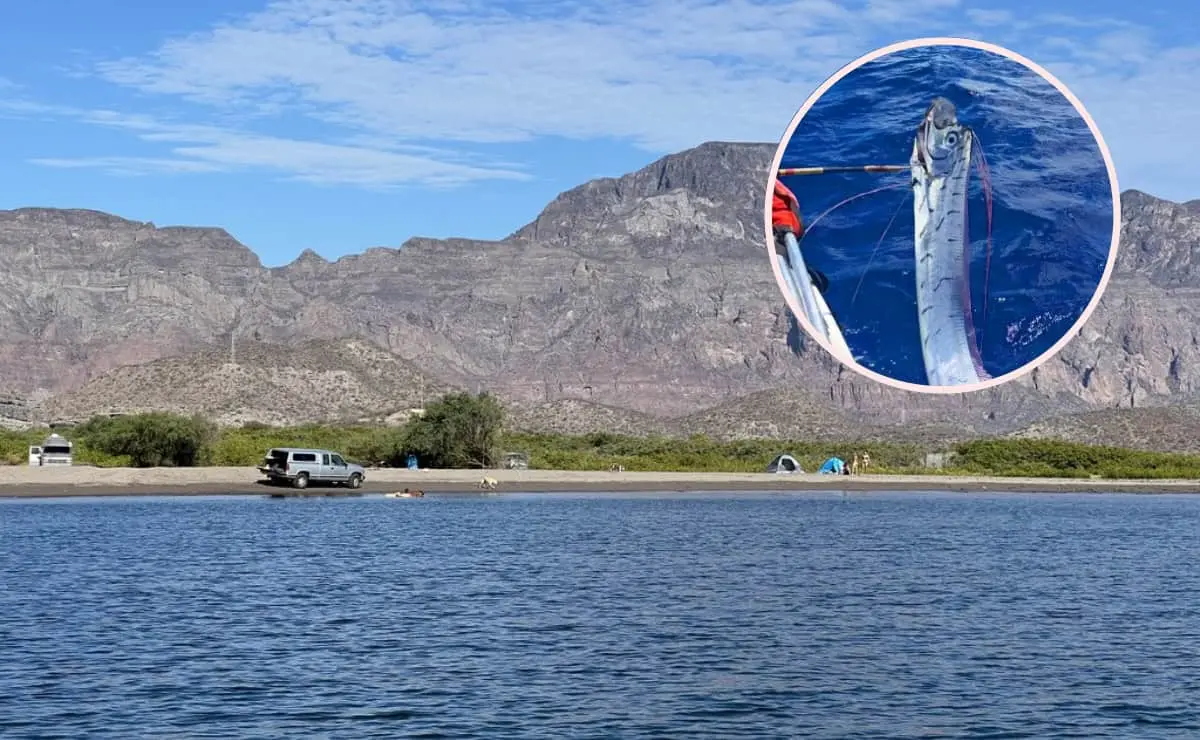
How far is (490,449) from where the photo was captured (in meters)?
77.1

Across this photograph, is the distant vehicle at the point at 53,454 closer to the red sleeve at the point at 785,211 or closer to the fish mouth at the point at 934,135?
the red sleeve at the point at 785,211

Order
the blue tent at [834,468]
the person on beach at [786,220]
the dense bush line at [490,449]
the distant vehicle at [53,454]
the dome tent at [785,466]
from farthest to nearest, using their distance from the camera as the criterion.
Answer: the blue tent at [834,468]
the dome tent at [785,466]
the dense bush line at [490,449]
the distant vehicle at [53,454]
the person on beach at [786,220]

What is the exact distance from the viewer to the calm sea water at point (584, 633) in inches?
709

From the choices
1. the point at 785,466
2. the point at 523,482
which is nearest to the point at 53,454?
the point at 523,482

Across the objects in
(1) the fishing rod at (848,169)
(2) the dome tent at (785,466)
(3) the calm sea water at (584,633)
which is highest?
(1) the fishing rod at (848,169)

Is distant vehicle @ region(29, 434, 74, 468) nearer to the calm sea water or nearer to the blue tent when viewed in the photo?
the calm sea water

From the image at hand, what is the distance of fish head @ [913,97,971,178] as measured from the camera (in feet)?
79.9

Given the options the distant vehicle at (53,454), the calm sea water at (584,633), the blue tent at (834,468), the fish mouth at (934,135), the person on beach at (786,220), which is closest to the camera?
the calm sea water at (584,633)

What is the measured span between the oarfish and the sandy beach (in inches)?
1514

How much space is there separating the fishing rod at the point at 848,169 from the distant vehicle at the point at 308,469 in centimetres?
3792

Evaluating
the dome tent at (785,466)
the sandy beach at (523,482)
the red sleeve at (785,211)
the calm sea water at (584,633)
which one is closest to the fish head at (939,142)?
the red sleeve at (785,211)

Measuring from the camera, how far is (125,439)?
7244cm

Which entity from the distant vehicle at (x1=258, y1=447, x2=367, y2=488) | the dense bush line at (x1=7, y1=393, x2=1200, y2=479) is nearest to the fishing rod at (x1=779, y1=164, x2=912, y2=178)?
the distant vehicle at (x1=258, y1=447, x2=367, y2=488)

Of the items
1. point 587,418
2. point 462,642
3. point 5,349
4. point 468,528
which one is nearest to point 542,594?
point 462,642
